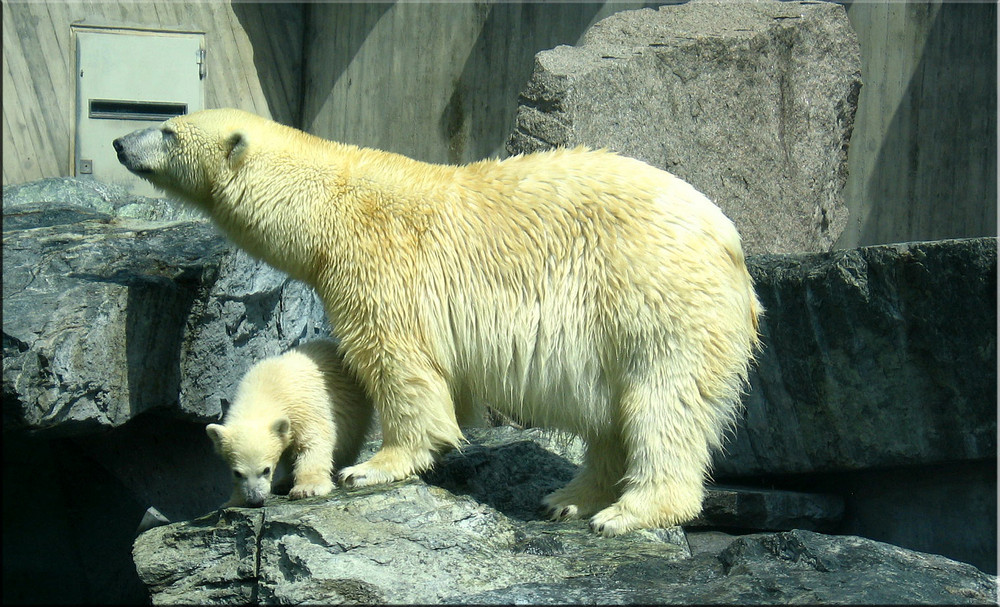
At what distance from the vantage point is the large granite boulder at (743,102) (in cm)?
589

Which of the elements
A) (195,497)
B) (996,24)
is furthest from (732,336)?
(996,24)

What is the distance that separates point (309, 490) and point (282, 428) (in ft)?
0.91

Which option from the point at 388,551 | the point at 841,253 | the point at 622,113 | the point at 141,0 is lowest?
the point at 388,551

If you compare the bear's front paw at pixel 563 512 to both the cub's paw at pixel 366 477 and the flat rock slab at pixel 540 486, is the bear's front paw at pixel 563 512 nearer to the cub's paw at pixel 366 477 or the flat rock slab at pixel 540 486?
the flat rock slab at pixel 540 486

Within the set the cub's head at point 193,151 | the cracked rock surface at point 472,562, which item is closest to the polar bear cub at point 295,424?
the cracked rock surface at point 472,562

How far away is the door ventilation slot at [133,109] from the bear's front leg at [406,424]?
5457mm

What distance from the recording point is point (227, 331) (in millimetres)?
5105

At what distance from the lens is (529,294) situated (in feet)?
13.1

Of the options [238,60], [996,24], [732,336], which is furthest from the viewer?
[238,60]

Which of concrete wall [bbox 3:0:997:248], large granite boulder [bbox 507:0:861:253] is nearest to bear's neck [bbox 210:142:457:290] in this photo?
large granite boulder [bbox 507:0:861:253]

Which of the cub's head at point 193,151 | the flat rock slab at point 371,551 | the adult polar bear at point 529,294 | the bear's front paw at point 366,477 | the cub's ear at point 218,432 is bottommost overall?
the flat rock slab at point 371,551

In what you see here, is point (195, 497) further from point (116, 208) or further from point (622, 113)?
point (622, 113)

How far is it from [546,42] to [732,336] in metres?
4.78

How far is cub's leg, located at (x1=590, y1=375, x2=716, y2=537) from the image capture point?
12.4ft
